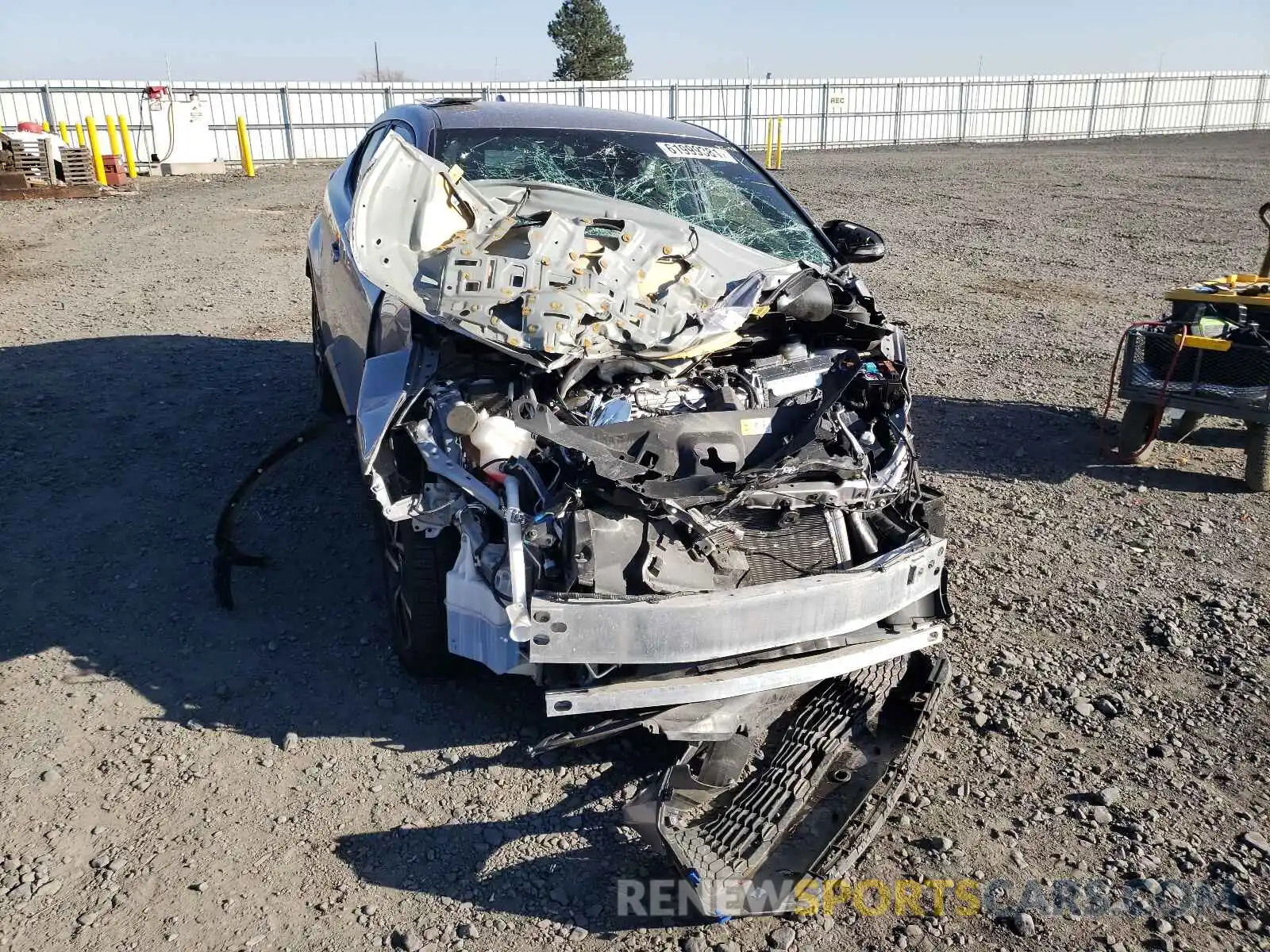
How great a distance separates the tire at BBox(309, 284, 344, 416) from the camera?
5.64 meters

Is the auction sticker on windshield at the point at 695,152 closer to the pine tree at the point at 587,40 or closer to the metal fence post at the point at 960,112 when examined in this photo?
the metal fence post at the point at 960,112

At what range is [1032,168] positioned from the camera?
20531 mm

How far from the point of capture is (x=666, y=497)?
285cm

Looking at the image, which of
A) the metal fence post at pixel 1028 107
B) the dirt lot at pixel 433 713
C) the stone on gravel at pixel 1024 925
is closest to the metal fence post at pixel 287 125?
the dirt lot at pixel 433 713

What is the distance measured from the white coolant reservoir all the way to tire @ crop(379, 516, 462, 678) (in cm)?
31

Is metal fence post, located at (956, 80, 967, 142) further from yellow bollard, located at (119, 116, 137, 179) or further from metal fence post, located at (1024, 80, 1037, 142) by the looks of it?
yellow bollard, located at (119, 116, 137, 179)

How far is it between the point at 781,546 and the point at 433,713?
4.38 feet

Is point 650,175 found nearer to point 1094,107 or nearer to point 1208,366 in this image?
point 1208,366

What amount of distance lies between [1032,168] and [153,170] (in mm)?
18251

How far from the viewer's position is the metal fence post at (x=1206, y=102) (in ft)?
104

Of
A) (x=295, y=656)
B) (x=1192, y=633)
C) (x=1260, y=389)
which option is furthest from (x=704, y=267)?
(x=1260, y=389)

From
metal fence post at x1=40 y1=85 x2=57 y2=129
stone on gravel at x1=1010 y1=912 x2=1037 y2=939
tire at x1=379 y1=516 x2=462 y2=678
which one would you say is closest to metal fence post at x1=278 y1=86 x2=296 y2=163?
metal fence post at x1=40 y1=85 x2=57 y2=129

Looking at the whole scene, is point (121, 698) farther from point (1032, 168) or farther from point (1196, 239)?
point (1032, 168)

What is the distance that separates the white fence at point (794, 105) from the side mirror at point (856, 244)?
61.8 feet
